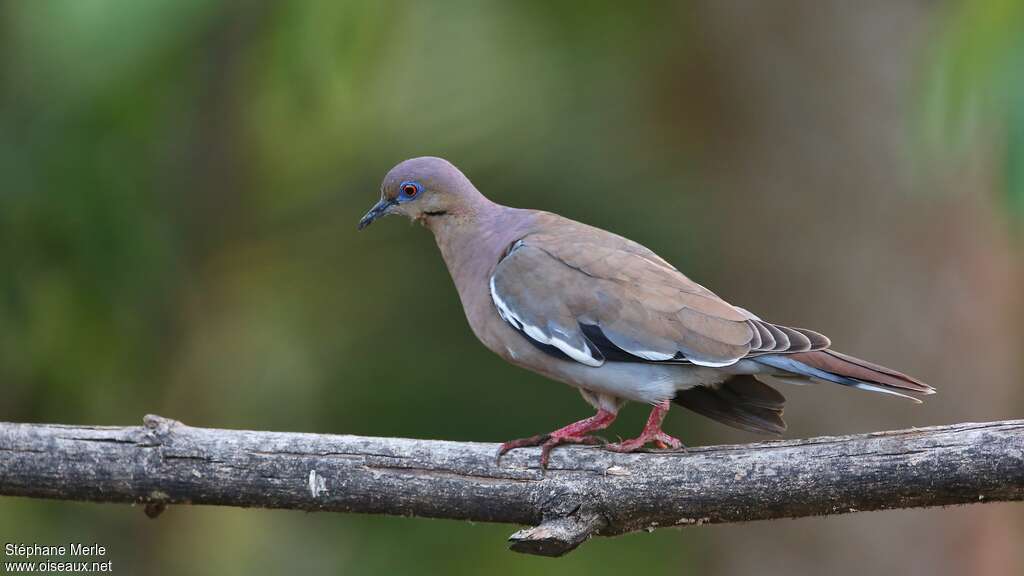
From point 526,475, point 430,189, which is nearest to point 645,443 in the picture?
point 526,475

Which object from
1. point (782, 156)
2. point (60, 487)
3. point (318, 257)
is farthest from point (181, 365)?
point (782, 156)

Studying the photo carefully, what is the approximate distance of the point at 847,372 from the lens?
371 cm

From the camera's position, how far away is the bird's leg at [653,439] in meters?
3.82

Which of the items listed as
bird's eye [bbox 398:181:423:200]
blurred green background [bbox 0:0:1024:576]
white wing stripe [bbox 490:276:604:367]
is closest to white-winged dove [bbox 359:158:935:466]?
white wing stripe [bbox 490:276:604:367]

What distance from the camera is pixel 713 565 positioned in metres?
7.07

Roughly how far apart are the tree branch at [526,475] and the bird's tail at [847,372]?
0.50ft

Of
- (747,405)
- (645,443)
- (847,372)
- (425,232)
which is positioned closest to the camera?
(847,372)

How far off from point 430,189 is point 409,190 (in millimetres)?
94

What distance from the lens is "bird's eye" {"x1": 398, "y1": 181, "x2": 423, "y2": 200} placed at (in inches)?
187

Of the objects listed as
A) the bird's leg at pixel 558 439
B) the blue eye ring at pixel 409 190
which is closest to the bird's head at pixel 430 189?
the blue eye ring at pixel 409 190

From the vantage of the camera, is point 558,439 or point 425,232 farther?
point 425,232

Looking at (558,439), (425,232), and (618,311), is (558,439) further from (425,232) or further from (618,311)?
(425,232)

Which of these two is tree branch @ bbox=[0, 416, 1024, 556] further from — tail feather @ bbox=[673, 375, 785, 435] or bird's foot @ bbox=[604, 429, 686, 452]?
tail feather @ bbox=[673, 375, 785, 435]

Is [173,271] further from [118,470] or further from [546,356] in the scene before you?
[546,356]
